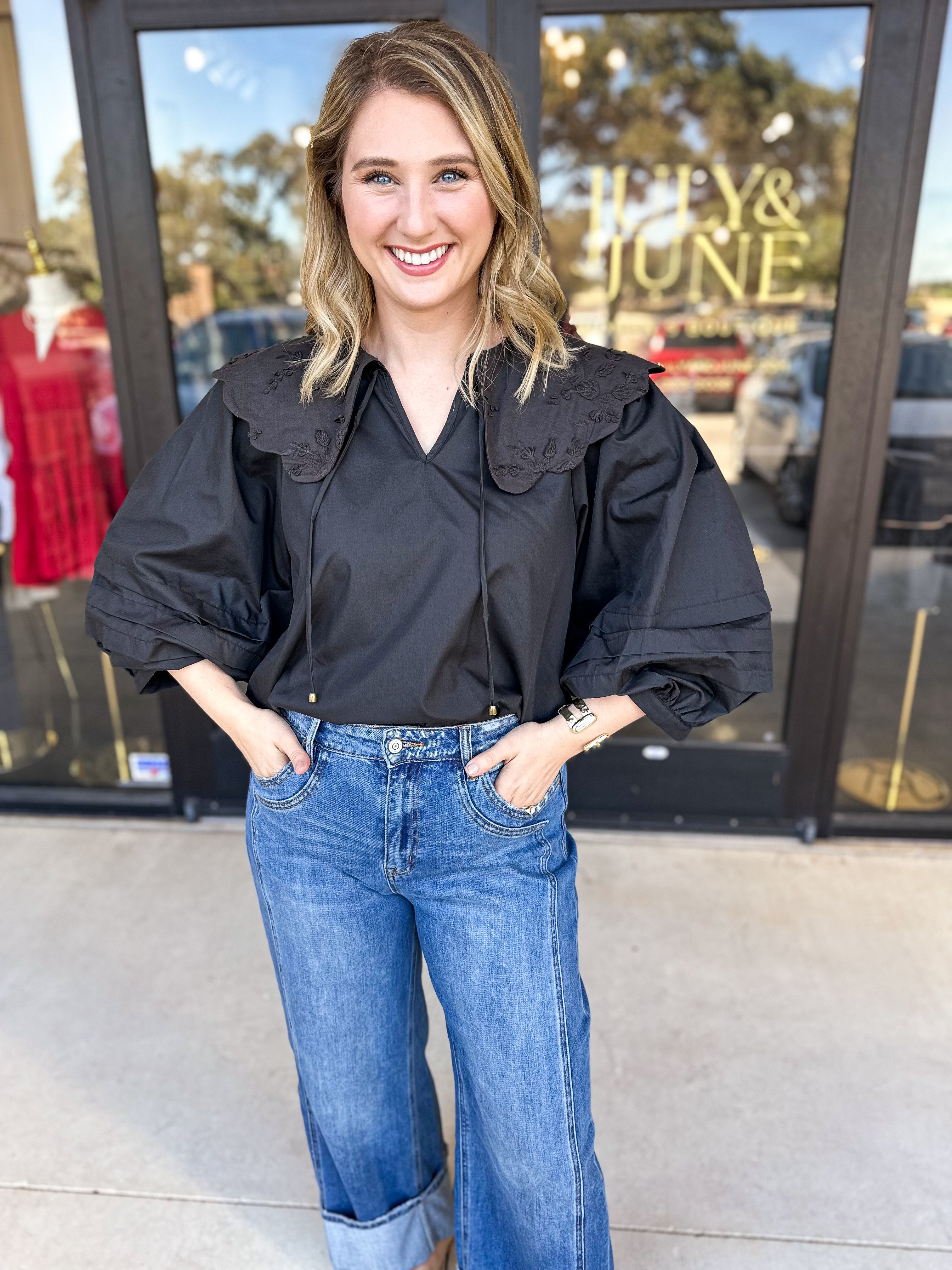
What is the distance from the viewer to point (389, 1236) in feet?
5.18

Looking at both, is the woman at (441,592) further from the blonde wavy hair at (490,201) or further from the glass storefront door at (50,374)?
the glass storefront door at (50,374)

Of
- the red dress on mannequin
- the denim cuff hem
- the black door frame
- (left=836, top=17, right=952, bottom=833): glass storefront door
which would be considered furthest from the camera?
the red dress on mannequin

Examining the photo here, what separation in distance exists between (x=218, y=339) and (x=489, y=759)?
7.61ft

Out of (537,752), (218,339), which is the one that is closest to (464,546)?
(537,752)

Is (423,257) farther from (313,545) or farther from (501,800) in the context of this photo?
(501,800)

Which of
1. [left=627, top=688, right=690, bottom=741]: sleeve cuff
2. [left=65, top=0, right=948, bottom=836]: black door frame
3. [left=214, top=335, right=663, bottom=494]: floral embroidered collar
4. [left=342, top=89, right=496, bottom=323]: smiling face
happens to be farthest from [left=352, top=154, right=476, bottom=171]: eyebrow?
[left=65, top=0, right=948, bottom=836]: black door frame

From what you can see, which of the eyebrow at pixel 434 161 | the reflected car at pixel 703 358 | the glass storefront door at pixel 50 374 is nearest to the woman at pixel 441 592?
the eyebrow at pixel 434 161

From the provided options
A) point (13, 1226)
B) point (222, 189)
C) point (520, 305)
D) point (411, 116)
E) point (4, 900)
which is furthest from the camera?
point (222, 189)

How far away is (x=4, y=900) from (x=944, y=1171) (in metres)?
2.39

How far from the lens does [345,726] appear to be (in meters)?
1.29

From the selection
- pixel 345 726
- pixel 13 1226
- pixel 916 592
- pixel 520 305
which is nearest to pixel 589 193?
pixel 916 592

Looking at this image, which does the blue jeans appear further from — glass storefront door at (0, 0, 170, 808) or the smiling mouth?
glass storefront door at (0, 0, 170, 808)

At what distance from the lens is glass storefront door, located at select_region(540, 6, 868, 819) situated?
9.33 feet

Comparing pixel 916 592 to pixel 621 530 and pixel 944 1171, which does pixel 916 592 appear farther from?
pixel 621 530
